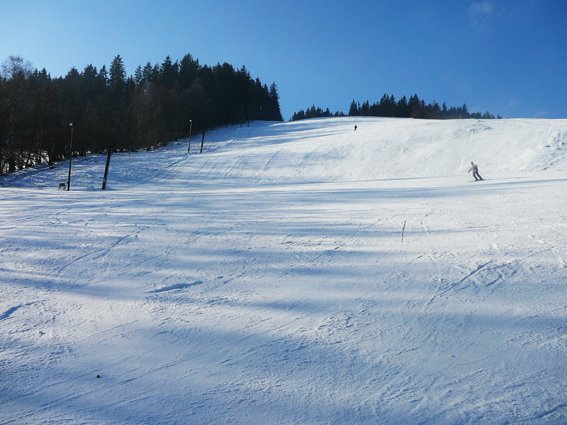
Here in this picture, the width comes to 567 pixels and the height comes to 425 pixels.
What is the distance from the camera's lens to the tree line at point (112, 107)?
36.4 m

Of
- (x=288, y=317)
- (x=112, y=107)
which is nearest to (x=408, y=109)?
(x=112, y=107)

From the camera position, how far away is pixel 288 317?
16.4ft

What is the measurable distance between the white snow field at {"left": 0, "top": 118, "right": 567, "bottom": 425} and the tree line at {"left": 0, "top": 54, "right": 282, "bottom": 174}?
2401cm

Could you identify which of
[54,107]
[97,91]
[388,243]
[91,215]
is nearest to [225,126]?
[97,91]

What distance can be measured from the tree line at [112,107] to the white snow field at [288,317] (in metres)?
24.0

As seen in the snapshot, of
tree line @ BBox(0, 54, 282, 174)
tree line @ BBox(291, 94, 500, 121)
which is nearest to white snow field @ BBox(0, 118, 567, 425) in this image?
tree line @ BBox(0, 54, 282, 174)

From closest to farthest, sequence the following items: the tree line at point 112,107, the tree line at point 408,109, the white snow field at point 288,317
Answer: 1. the white snow field at point 288,317
2. the tree line at point 112,107
3. the tree line at point 408,109

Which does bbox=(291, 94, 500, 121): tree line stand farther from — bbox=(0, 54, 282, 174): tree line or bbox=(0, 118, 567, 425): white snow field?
bbox=(0, 118, 567, 425): white snow field

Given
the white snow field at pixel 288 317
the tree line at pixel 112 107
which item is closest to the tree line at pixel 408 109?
the tree line at pixel 112 107

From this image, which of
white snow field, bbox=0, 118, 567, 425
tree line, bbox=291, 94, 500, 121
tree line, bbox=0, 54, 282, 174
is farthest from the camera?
tree line, bbox=291, 94, 500, 121

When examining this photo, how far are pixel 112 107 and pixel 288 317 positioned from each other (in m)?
64.5

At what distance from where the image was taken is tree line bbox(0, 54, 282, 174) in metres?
36.4

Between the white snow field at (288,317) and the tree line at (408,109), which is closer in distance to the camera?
the white snow field at (288,317)

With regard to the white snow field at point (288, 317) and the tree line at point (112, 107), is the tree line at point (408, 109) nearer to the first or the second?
the tree line at point (112, 107)
